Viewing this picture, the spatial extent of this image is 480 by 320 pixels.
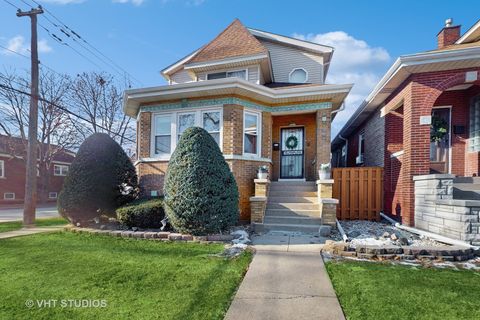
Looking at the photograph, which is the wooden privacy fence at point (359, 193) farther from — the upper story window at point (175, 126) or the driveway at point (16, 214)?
the driveway at point (16, 214)

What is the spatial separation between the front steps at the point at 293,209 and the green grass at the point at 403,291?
244 cm

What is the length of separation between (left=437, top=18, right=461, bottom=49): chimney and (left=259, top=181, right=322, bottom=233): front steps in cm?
686

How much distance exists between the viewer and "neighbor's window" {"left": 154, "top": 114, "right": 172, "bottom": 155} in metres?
8.83

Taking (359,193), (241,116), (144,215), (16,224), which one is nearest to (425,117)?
(359,193)

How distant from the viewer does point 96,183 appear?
7234mm

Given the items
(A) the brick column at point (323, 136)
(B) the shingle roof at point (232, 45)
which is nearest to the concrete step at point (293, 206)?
(A) the brick column at point (323, 136)

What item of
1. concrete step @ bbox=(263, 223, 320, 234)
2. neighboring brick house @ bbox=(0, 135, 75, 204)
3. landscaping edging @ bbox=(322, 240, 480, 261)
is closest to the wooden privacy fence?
concrete step @ bbox=(263, 223, 320, 234)

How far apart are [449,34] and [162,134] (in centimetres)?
1053

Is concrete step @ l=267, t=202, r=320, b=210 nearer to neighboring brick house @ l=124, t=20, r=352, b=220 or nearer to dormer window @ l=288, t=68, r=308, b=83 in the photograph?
neighboring brick house @ l=124, t=20, r=352, b=220

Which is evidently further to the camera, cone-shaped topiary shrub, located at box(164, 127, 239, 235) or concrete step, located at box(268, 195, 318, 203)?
concrete step, located at box(268, 195, 318, 203)

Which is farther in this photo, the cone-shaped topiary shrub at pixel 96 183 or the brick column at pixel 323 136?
the brick column at pixel 323 136

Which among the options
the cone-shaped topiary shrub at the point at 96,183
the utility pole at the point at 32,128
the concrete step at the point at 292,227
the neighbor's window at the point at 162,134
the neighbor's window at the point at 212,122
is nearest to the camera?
the concrete step at the point at 292,227

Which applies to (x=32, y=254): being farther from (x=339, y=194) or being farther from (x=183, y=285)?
(x=339, y=194)

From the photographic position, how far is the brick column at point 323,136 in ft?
27.6
